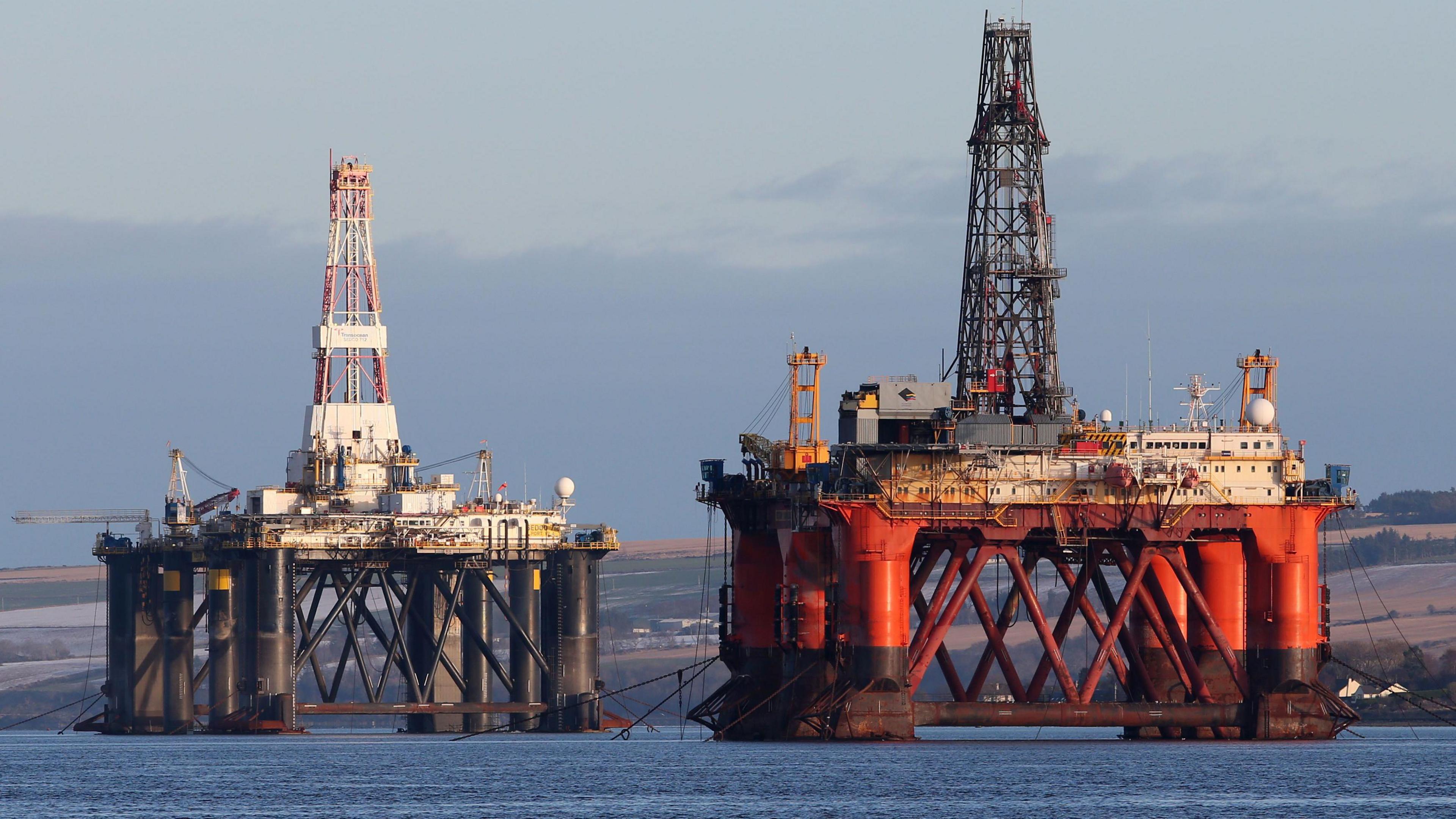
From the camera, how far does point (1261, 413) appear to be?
102 m

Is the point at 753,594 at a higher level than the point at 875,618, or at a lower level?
higher

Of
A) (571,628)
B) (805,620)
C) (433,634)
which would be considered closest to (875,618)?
(805,620)

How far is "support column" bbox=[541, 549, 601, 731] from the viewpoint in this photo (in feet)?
426

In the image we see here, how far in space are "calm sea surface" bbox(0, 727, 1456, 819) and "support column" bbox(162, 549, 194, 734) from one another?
9.48 m

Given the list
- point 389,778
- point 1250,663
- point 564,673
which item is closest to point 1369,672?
point 564,673

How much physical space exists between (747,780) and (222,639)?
144ft

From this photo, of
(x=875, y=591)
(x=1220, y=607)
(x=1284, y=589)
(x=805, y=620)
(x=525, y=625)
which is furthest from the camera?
(x=525, y=625)

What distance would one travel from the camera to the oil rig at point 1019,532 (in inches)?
3885

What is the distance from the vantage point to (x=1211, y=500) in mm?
100500

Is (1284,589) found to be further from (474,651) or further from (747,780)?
(474,651)

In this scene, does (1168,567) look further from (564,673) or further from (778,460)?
(564,673)

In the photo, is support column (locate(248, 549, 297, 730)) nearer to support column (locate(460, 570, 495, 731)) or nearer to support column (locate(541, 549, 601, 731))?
support column (locate(460, 570, 495, 731))

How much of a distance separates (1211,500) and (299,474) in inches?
1864

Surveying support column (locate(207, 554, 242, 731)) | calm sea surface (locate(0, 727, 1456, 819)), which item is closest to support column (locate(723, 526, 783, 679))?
calm sea surface (locate(0, 727, 1456, 819))
